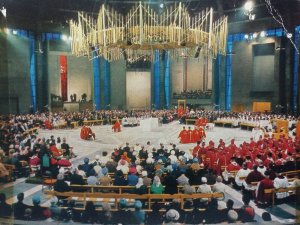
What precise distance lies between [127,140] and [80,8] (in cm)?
1799

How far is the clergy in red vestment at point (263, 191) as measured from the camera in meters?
8.90

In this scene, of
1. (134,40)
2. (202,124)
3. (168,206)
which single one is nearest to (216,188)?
(168,206)

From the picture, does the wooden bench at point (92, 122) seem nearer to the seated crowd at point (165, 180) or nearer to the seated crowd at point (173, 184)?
the seated crowd at point (165, 180)

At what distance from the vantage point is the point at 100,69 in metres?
34.6

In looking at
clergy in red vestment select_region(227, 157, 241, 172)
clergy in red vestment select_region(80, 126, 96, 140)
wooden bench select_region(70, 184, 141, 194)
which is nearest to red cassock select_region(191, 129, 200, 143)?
clergy in red vestment select_region(80, 126, 96, 140)

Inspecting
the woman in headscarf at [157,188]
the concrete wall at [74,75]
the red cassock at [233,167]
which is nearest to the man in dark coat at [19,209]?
the woman in headscarf at [157,188]

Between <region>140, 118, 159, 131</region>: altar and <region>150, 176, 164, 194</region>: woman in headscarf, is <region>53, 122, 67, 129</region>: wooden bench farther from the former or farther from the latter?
<region>150, 176, 164, 194</region>: woman in headscarf

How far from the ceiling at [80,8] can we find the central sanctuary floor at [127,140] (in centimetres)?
1142

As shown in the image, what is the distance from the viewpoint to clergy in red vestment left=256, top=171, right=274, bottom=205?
8.90 metres

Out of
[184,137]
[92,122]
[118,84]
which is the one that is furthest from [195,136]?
[118,84]

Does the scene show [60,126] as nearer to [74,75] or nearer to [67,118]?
[67,118]

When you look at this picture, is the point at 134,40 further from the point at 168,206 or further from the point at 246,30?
the point at 246,30

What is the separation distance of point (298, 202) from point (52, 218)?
22.2 feet

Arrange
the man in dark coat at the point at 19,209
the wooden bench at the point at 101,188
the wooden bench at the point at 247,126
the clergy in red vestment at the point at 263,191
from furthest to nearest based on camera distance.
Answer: the wooden bench at the point at 247,126 < the clergy in red vestment at the point at 263,191 < the wooden bench at the point at 101,188 < the man in dark coat at the point at 19,209
